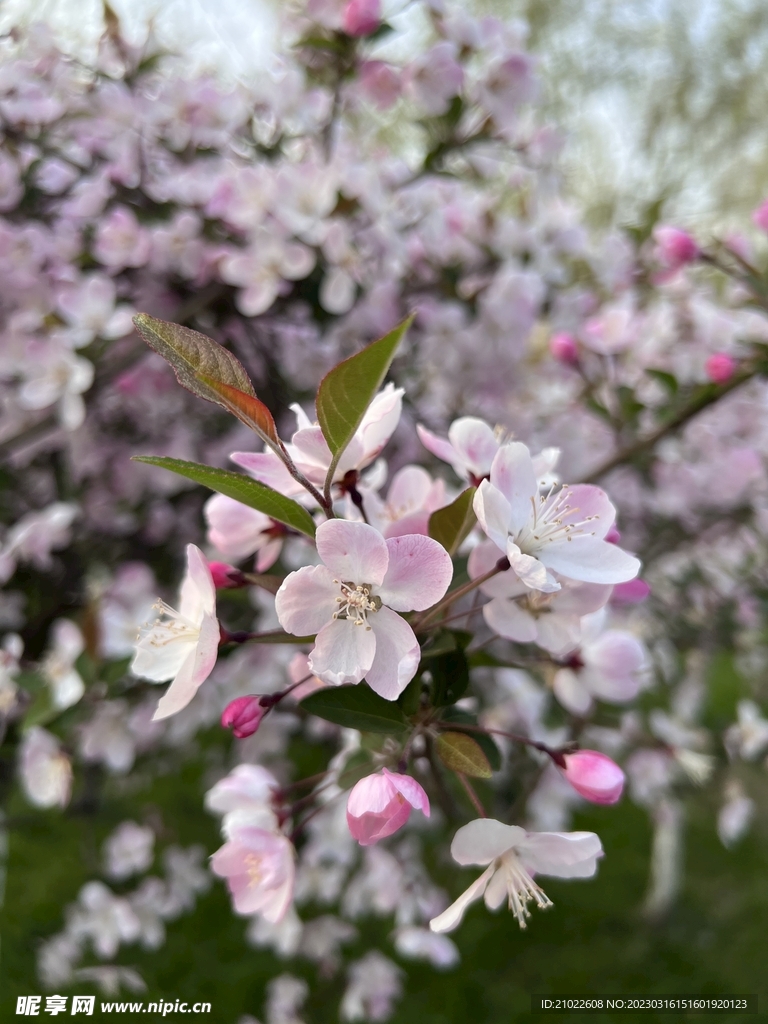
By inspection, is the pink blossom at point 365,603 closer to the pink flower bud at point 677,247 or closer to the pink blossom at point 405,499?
the pink blossom at point 405,499

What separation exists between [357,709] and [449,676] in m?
0.09

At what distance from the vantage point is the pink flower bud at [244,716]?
1.88ft

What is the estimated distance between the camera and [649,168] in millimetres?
4473

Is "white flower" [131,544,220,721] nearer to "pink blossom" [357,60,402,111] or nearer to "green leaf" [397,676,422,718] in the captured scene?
"green leaf" [397,676,422,718]

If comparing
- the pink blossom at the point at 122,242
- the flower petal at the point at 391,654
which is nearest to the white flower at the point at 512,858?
the flower petal at the point at 391,654

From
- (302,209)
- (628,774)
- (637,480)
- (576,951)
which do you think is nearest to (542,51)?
(637,480)

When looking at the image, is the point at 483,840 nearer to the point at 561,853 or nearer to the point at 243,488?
the point at 561,853

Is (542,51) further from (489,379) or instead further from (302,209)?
(302,209)

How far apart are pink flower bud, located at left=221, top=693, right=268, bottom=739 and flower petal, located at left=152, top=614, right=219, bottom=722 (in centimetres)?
Answer: 3

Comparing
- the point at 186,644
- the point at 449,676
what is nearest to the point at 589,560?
the point at 449,676

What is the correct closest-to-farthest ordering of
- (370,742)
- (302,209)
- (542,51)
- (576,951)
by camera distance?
1. (370,742)
2. (302,209)
3. (576,951)
4. (542,51)

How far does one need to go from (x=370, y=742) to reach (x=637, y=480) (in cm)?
167

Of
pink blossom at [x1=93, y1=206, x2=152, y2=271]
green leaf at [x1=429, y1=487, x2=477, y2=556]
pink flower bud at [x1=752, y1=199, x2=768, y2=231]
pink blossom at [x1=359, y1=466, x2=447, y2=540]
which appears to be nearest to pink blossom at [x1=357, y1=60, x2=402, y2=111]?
pink blossom at [x1=93, y1=206, x2=152, y2=271]

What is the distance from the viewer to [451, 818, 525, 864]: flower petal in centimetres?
53
